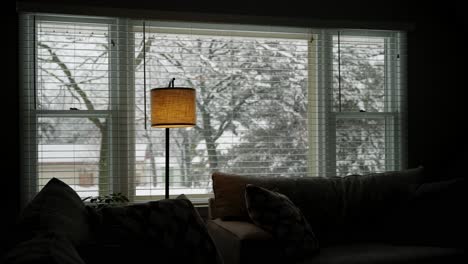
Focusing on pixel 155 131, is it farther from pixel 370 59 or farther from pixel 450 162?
pixel 450 162

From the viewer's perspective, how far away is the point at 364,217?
129 inches

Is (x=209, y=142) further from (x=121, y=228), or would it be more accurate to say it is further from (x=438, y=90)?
(x=438, y=90)

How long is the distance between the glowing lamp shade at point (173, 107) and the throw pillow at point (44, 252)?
175 centimetres

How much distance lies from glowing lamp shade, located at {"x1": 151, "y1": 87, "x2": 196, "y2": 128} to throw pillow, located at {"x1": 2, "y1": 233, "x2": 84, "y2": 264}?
5.74ft

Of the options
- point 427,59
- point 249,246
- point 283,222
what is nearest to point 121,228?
point 249,246

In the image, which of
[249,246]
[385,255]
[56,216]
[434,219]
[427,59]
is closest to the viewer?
[56,216]

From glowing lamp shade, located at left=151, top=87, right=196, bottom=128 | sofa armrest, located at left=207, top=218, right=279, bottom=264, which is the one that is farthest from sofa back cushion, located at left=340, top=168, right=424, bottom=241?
glowing lamp shade, located at left=151, top=87, right=196, bottom=128

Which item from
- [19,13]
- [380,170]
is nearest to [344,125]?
[380,170]

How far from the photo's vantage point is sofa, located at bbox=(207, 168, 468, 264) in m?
2.86

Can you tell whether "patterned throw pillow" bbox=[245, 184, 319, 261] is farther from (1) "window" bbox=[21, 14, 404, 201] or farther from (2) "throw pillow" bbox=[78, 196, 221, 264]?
(1) "window" bbox=[21, 14, 404, 201]

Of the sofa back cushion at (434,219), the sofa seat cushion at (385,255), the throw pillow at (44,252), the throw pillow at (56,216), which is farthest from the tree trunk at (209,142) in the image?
the throw pillow at (44,252)

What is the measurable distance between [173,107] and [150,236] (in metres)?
1.24

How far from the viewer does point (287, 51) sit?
4016 millimetres

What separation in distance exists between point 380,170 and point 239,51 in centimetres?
155
